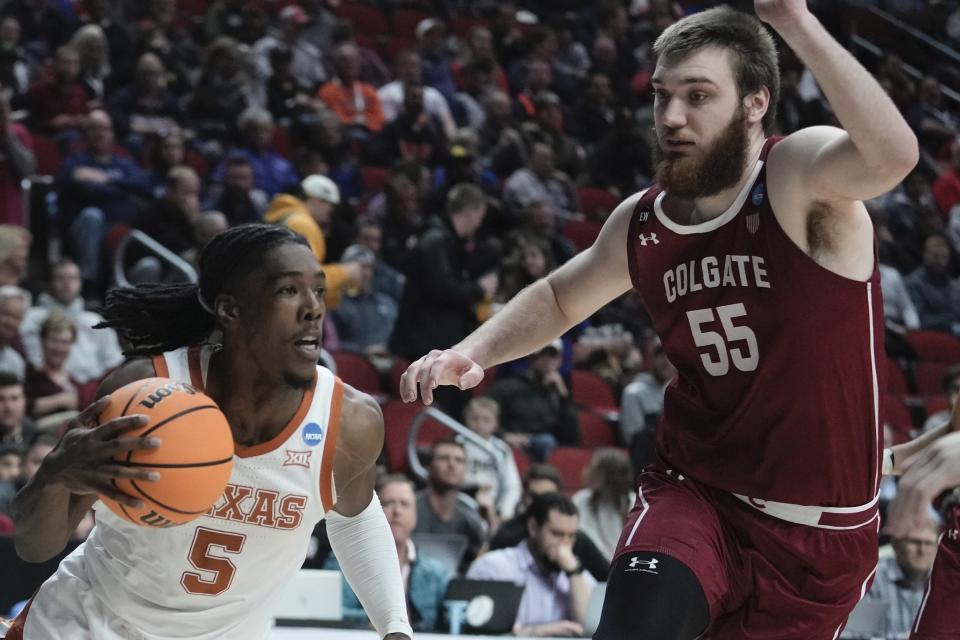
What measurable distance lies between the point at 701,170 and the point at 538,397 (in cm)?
628

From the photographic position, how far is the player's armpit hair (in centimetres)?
367

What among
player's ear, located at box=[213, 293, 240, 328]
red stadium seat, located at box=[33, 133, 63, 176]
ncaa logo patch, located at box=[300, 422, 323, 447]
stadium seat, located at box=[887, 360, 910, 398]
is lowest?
stadium seat, located at box=[887, 360, 910, 398]

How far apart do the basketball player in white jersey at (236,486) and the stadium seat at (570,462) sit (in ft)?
19.3

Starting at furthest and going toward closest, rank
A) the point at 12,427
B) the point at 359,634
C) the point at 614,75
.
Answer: the point at 614,75 < the point at 12,427 < the point at 359,634

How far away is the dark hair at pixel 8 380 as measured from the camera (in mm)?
7547

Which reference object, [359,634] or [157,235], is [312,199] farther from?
[359,634]

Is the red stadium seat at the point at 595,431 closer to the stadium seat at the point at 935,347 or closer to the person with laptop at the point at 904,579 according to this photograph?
the person with laptop at the point at 904,579

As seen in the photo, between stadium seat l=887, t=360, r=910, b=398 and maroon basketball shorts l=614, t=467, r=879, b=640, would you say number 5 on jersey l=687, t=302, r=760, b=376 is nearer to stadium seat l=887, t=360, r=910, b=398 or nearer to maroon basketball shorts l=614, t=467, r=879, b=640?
maroon basketball shorts l=614, t=467, r=879, b=640

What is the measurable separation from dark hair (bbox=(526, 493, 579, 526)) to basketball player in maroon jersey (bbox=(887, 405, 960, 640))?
2990 mm

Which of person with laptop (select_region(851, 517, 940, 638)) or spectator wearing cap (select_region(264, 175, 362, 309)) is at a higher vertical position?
spectator wearing cap (select_region(264, 175, 362, 309))

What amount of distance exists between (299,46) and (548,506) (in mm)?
6982

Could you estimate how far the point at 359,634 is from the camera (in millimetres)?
5641

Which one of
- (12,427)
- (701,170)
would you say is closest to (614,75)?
(12,427)

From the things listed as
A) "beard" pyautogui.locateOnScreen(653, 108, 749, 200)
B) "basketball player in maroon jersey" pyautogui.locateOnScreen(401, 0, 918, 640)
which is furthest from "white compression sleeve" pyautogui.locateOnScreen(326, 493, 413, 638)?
"beard" pyautogui.locateOnScreen(653, 108, 749, 200)
